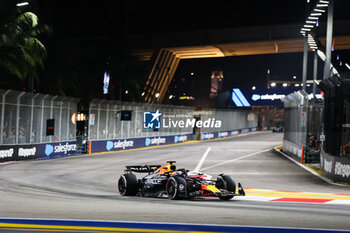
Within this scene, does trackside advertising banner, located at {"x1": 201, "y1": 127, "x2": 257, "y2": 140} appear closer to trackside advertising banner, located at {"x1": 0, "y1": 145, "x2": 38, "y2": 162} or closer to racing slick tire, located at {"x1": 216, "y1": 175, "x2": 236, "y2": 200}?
trackside advertising banner, located at {"x1": 0, "y1": 145, "x2": 38, "y2": 162}

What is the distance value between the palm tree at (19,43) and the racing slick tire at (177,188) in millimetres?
19127

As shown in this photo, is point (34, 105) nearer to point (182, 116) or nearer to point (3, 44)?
point (3, 44)

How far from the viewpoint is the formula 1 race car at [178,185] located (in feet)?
41.1

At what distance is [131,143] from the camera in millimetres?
43344

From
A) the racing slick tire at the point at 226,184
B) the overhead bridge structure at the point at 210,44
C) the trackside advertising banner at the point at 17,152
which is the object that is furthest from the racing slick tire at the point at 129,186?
Answer: the overhead bridge structure at the point at 210,44

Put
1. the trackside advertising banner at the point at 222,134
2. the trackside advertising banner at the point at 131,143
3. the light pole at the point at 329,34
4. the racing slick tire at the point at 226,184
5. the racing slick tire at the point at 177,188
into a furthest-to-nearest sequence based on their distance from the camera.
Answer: the trackside advertising banner at the point at 222,134 → the trackside advertising banner at the point at 131,143 → the light pole at the point at 329,34 → the racing slick tire at the point at 226,184 → the racing slick tire at the point at 177,188

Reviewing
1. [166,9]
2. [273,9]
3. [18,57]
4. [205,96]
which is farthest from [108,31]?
[205,96]

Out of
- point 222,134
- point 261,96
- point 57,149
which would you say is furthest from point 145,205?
point 222,134

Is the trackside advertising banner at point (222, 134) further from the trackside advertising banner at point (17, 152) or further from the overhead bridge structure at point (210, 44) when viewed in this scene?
the trackside advertising banner at point (17, 152)

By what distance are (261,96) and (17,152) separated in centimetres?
4524

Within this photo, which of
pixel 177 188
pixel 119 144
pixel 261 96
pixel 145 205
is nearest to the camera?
pixel 145 205

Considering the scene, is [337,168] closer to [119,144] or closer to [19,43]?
[19,43]

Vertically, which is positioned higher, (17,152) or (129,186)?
(129,186)

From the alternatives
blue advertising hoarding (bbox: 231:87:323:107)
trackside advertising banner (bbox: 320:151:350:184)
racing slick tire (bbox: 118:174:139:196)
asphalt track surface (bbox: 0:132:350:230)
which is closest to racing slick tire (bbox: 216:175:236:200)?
asphalt track surface (bbox: 0:132:350:230)
